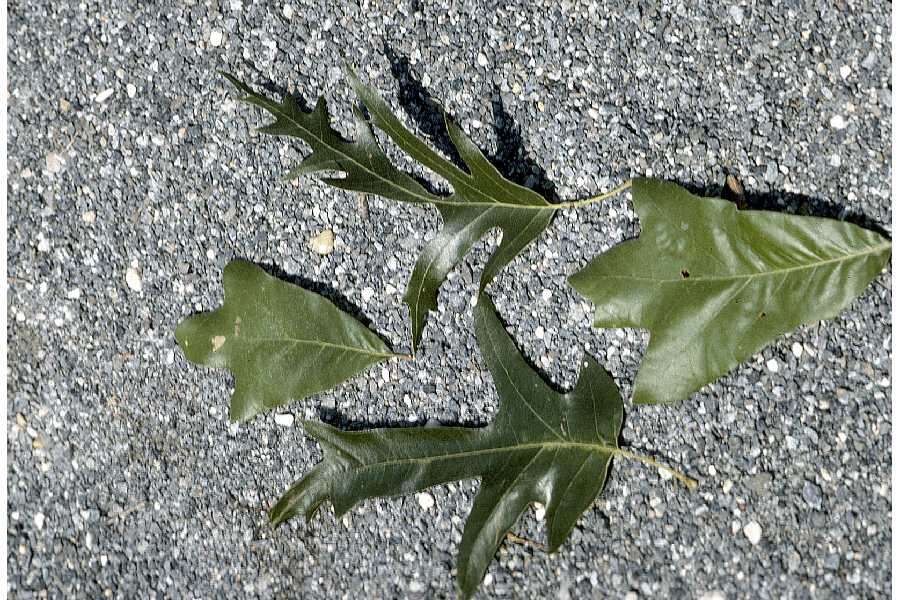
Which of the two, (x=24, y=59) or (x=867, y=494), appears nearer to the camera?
(x=867, y=494)

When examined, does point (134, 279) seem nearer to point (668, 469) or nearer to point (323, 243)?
point (323, 243)

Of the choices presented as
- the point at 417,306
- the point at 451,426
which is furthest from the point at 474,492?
the point at 417,306

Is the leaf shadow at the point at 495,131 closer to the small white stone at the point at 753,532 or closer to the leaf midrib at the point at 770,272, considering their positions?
the leaf midrib at the point at 770,272

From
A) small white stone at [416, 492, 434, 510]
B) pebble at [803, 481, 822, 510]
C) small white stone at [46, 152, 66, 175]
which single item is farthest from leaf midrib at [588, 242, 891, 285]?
small white stone at [46, 152, 66, 175]

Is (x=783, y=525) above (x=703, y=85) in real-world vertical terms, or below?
below

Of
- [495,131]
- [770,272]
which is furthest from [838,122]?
[495,131]

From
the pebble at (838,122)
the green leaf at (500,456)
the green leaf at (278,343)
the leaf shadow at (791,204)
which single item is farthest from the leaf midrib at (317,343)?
the pebble at (838,122)

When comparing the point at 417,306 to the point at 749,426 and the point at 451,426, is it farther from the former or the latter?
the point at 749,426

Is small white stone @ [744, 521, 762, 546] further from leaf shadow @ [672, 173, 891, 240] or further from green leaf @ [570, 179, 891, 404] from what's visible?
leaf shadow @ [672, 173, 891, 240]
